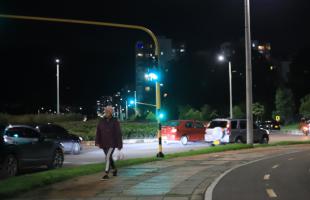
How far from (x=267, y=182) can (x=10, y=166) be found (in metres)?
7.78

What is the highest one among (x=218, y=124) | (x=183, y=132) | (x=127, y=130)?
(x=218, y=124)

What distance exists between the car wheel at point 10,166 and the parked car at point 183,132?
21330 mm

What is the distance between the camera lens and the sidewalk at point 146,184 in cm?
1260

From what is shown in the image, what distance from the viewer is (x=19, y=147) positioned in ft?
60.6

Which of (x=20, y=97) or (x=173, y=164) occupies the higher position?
(x=20, y=97)

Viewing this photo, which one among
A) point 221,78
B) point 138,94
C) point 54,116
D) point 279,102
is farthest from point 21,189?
point 138,94

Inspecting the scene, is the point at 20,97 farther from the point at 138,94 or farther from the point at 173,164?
the point at 138,94

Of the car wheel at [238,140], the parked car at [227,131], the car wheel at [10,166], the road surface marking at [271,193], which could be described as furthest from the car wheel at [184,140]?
the road surface marking at [271,193]

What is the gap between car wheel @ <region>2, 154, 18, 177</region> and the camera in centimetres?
1747

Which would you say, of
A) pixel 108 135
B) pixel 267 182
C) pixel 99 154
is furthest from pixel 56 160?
pixel 99 154

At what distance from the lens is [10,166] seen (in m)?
17.8

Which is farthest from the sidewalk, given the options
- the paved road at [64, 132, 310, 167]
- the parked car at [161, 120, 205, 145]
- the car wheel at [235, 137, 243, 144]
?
the parked car at [161, 120, 205, 145]

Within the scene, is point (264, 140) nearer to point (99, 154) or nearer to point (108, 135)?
point (99, 154)

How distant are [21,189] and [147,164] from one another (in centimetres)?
766
